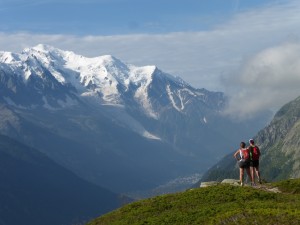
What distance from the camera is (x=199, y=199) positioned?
193 feet

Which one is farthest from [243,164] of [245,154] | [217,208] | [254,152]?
[217,208]

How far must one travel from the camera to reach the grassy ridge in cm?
4316

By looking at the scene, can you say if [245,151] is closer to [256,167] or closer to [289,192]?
[256,167]

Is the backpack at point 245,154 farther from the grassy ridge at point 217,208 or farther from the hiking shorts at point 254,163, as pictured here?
the grassy ridge at point 217,208

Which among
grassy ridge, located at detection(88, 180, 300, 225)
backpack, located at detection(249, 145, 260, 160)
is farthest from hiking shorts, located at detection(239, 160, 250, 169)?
grassy ridge, located at detection(88, 180, 300, 225)

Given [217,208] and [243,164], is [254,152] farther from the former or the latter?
[217,208]

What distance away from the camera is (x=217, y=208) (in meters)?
52.2

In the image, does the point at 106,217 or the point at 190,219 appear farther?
the point at 106,217

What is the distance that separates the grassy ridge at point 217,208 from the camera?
43.2m

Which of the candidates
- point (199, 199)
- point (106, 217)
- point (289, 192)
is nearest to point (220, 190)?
point (199, 199)

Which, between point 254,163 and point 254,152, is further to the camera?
point 254,163

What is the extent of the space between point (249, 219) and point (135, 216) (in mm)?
17901

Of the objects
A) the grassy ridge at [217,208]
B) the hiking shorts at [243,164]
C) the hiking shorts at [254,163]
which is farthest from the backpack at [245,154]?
the grassy ridge at [217,208]

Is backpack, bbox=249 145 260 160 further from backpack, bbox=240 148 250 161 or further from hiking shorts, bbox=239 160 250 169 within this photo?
hiking shorts, bbox=239 160 250 169
